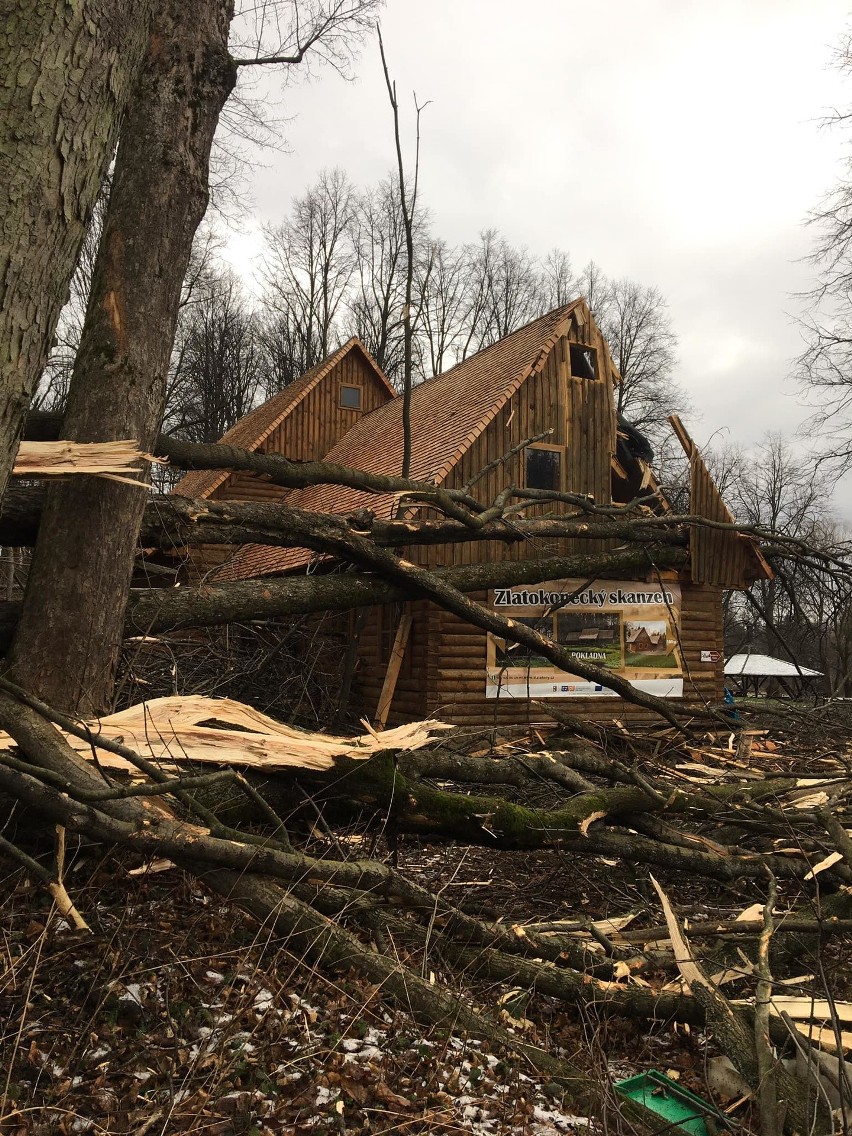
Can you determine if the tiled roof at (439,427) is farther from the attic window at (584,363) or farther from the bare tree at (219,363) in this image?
the bare tree at (219,363)

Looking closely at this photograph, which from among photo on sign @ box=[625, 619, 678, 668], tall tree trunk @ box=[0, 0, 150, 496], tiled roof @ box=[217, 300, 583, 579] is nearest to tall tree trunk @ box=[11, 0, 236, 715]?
tall tree trunk @ box=[0, 0, 150, 496]

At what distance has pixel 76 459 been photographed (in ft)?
15.4

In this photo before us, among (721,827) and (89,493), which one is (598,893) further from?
(89,493)

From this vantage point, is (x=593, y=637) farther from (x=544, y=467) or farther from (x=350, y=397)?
(x=350, y=397)

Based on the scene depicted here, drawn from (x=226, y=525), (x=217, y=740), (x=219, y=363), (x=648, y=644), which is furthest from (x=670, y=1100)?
(x=219, y=363)

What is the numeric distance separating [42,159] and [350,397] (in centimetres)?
2004

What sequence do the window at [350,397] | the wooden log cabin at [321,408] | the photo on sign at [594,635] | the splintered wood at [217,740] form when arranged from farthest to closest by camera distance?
the window at [350,397] < the wooden log cabin at [321,408] < the photo on sign at [594,635] < the splintered wood at [217,740]

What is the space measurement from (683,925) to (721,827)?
1.91 meters

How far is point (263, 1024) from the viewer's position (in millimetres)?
3363

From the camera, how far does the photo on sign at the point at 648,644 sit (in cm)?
1445

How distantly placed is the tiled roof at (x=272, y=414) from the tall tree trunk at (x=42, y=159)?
53.6ft

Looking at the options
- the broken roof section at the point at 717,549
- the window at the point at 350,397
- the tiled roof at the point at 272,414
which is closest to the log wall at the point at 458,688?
the broken roof section at the point at 717,549

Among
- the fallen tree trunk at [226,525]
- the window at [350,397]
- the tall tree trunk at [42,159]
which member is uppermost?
the window at [350,397]

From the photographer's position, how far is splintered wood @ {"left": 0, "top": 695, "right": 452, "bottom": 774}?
4426 mm
